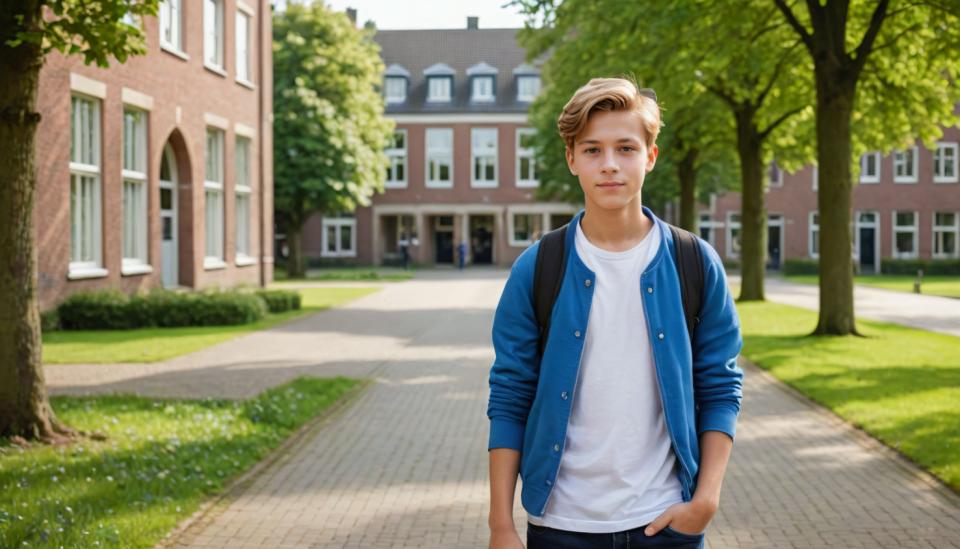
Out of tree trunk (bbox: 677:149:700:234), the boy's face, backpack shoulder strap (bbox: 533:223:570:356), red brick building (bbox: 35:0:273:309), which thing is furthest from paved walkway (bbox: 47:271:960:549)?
tree trunk (bbox: 677:149:700:234)

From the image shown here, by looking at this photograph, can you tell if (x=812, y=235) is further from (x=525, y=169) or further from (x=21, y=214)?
(x=21, y=214)

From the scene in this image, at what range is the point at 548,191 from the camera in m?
45.8

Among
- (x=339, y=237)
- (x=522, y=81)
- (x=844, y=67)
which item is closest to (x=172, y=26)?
(x=844, y=67)

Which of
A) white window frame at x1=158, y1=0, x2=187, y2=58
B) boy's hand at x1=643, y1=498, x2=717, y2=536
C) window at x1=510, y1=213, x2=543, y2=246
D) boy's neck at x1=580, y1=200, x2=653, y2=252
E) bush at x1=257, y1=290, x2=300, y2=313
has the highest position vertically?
white window frame at x1=158, y1=0, x2=187, y2=58

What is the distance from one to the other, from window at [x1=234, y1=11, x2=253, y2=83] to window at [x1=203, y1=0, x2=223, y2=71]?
54.9 inches

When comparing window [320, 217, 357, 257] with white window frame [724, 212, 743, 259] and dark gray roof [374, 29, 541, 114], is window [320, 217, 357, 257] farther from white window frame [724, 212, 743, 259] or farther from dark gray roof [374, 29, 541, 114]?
white window frame [724, 212, 743, 259]

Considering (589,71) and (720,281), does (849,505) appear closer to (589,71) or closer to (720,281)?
(720,281)

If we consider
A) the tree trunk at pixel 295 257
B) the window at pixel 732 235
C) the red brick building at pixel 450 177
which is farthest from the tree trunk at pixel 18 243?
the red brick building at pixel 450 177

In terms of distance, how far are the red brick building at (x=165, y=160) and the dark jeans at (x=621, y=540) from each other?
58.8ft

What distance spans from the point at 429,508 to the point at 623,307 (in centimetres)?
432

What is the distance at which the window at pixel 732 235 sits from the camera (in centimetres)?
5725

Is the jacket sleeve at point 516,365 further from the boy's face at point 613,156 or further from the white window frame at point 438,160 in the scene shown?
the white window frame at point 438,160

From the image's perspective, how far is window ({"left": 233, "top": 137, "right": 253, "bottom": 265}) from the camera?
32.0m

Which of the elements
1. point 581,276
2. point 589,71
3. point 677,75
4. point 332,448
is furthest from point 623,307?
point 589,71
